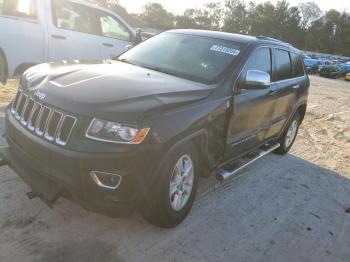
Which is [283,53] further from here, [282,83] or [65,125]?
[65,125]

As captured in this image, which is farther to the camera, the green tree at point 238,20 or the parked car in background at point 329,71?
the green tree at point 238,20

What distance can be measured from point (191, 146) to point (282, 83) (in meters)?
2.49

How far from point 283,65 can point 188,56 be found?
180cm

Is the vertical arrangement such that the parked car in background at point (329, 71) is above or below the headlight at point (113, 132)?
below

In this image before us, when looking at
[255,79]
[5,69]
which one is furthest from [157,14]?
[255,79]

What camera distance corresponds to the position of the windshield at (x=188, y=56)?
4449mm

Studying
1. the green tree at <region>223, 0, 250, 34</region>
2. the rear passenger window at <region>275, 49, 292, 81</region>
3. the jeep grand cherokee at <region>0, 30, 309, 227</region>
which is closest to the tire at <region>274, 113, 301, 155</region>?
the rear passenger window at <region>275, 49, 292, 81</region>

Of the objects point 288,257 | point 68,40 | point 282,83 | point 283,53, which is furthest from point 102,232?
point 68,40

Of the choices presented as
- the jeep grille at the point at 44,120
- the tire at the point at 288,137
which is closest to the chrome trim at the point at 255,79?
the jeep grille at the point at 44,120

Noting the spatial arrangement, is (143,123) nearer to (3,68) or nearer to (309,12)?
(3,68)

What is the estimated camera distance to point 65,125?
3.26 m

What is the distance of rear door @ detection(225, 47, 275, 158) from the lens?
4453mm

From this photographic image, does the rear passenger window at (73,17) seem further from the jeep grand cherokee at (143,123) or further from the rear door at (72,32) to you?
the jeep grand cherokee at (143,123)

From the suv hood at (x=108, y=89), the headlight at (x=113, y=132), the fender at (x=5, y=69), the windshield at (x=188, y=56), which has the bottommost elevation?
the fender at (x=5, y=69)
